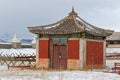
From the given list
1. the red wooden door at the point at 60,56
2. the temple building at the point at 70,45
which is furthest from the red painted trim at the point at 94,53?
the red wooden door at the point at 60,56

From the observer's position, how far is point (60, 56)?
1367 inches

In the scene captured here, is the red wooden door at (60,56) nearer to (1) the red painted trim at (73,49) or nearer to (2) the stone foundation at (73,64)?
(1) the red painted trim at (73,49)

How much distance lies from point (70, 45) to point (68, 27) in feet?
5.92

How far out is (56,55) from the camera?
3509cm

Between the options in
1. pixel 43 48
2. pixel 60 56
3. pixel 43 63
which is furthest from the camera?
pixel 43 48

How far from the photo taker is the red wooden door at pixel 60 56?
113 feet

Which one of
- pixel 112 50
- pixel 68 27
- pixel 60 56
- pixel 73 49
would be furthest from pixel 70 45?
pixel 112 50

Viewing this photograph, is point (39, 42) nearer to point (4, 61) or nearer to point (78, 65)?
point (78, 65)

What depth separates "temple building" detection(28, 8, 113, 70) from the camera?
33594 mm

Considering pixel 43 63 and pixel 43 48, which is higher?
pixel 43 48

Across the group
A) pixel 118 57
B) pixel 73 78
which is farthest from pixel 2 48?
pixel 73 78

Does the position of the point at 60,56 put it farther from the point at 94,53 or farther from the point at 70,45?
the point at 94,53

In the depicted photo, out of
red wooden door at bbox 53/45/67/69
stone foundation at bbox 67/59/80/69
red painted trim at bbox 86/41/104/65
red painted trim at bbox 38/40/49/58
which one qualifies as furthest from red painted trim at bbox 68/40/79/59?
red painted trim at bbox 38/40/49/58

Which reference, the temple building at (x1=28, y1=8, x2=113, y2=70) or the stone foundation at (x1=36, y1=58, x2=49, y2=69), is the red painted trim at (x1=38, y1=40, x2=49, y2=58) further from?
the stone foundation at (x1=36, y1=58, x2=49, y2=69)
